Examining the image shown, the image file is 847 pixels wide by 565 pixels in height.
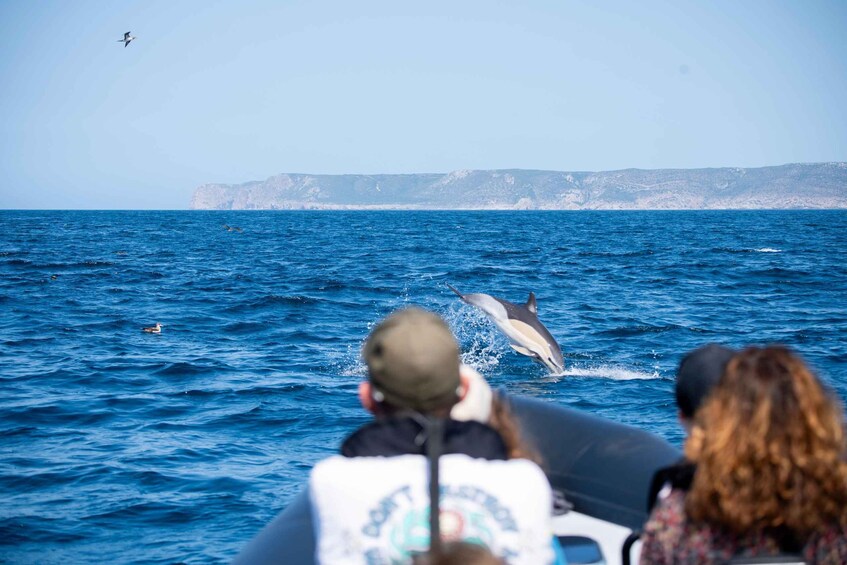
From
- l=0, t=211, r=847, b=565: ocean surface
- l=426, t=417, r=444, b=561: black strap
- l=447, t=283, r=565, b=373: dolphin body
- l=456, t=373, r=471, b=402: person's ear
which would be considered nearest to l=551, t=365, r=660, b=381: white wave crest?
l=0, t=211, r=847, b=565: ocean surface

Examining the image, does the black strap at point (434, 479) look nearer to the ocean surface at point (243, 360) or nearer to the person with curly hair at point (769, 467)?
the person with curly hair at point (769, 467)

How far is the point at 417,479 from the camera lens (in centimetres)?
280

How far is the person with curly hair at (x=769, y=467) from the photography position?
2611mm

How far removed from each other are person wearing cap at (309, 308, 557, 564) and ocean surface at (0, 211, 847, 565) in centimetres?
543

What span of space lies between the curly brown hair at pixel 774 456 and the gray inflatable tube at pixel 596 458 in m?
2.20

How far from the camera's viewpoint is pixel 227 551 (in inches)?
313

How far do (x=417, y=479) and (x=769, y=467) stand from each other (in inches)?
39.5

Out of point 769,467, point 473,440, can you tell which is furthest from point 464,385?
point 769,467

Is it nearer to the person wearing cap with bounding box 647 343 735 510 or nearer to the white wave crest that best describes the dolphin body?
the white wave crest

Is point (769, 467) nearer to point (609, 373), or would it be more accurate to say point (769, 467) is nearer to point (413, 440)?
point (413, 440)

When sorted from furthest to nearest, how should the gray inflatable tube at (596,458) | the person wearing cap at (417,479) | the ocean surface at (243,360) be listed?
the ocean surface at (243,360), the gray inflatable tube at (596,458), the person wearing cap at (417,479)

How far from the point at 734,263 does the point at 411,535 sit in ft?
125

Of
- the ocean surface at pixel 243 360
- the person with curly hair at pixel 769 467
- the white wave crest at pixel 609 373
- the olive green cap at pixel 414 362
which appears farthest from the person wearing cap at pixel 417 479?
the white wave crest at pixel 609 373

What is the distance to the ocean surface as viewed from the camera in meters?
8.98
